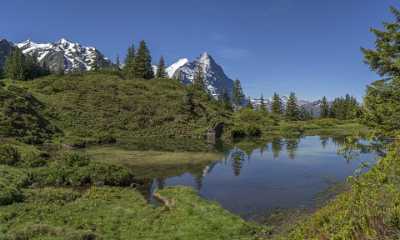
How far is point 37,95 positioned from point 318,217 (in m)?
87.7

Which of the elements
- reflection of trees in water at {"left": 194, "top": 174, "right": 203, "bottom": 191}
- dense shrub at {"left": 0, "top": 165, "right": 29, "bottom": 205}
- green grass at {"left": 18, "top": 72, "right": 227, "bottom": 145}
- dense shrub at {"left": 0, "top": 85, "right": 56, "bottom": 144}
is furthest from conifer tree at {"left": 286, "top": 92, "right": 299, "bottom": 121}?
dense shrub at {"left": 0, "top": 165, "right": 29, "bottom": 205}

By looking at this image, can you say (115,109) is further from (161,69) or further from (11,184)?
(11,184)

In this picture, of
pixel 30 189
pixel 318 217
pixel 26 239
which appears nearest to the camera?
pixel 318 217

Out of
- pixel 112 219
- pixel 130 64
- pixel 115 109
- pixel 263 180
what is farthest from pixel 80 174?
pixel 130 64

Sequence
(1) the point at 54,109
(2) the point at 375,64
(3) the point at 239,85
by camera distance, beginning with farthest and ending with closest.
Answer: (3) the point at 239,85 < (1) the point at 54,109 < (2) the point at 375,64

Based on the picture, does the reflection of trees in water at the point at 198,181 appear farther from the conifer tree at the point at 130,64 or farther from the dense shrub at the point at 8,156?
the conifer tree at the point at 130,64

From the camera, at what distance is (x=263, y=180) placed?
3262cm

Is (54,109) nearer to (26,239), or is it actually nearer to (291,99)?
(26,239)

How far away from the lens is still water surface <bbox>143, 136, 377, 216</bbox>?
80.8ft

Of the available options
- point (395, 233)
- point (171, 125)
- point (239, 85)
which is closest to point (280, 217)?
point (395, 233)

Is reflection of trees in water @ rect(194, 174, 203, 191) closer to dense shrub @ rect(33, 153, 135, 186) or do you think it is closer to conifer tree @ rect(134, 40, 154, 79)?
dense shrub @ rect(33, 153, 135, 186)

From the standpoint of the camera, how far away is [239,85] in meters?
174

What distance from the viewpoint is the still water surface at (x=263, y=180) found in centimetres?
2462

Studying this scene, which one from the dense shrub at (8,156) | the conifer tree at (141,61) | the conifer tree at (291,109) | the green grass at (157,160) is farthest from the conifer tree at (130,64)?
the dense shrub at (8,156)
